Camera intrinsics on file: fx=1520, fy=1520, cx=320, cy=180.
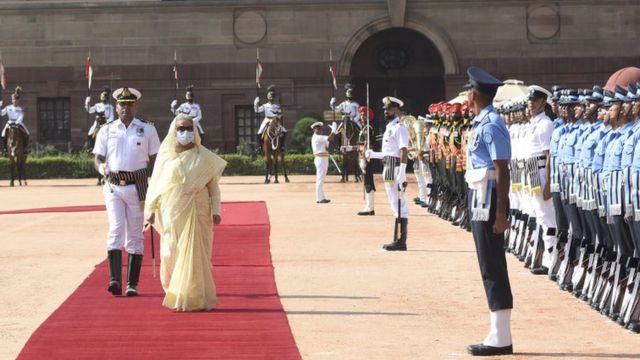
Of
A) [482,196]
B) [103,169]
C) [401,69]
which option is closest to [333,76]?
[401,69]

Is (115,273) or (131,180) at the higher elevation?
(131,180)

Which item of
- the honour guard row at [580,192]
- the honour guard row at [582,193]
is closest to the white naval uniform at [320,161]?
the honour guard row at [580,192]

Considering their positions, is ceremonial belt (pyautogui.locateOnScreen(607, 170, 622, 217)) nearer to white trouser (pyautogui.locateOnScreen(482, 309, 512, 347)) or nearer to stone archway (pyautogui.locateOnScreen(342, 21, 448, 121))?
white trouser (pyautogui.locateOnScreen(482, 309, 512, 347))

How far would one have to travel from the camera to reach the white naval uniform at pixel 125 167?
53.5 feet

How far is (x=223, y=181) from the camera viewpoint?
42812mm

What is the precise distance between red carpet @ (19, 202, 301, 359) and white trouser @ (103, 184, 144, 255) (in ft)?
1.81

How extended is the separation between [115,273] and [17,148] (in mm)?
27117

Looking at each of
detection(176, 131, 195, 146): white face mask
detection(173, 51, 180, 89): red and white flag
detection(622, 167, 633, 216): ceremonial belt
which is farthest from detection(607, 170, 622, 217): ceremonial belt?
detection(173, 51, 180, 89): red and white flag

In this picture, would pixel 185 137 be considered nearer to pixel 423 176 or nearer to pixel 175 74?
pixel 423 176

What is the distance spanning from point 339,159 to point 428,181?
52.3 feet

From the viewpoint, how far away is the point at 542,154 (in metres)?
18.2

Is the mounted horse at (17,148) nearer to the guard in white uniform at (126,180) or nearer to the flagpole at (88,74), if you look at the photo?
the flagpole at (88,74)

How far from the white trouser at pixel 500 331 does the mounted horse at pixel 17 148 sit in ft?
102

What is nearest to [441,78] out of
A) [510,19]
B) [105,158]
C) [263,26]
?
[510,19]
